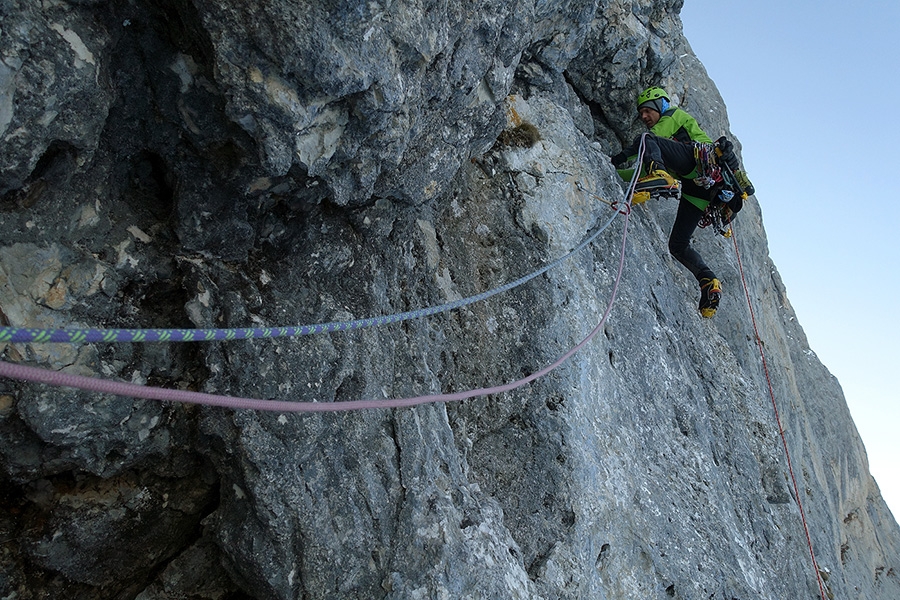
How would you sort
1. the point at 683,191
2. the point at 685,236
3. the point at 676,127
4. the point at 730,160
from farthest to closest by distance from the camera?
the point at 685,236 < the point at 683,191 < the point at 676,127 < the point at 730,160

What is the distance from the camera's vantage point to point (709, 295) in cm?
855

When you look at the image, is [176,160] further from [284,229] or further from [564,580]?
[564,580]

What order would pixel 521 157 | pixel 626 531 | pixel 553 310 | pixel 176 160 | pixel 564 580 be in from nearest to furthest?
1. pixel 176 160
2. pixel 564 580
3. pixel 626 531
4. pixel 553 310
5. pixel 521 157

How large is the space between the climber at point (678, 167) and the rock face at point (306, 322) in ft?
6.18

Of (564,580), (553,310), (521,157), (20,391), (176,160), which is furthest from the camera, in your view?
(521,157)

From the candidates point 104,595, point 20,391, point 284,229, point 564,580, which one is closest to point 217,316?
point 284,229

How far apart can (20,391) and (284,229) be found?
1.70m

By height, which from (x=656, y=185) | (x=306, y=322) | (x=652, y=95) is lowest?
(x=306, y=322)

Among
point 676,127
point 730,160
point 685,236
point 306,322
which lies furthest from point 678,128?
point 306,322

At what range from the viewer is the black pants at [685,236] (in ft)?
29.4

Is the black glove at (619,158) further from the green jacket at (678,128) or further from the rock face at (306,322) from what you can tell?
the rock face at (306,322)

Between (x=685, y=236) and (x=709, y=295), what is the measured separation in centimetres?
100

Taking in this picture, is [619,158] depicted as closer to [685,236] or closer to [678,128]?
[678,128]

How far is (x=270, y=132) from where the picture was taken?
338cm
